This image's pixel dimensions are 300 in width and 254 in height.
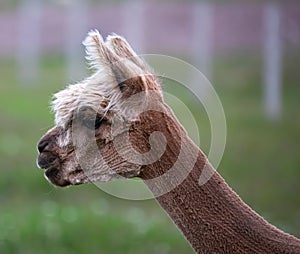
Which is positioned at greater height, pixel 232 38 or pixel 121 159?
pixel 121 159

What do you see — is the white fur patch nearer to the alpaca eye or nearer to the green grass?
the alpaca eye

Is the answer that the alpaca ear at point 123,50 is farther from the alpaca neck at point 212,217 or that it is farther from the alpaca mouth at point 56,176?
the alpaca mouth at point 56,176

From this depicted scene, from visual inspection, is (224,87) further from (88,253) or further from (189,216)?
(189,216)

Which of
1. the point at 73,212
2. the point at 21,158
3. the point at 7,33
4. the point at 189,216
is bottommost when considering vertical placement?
the point at 7,33

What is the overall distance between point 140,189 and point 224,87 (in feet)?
54.6

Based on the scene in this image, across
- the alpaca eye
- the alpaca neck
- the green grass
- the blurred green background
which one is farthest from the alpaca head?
the green grass

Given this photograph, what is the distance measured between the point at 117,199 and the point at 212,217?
6681 mm

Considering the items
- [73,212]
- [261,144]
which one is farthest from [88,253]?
[261,144]

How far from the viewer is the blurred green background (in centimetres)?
773

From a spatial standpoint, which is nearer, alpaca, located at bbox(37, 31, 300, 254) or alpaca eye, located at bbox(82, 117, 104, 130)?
alpaca, located at bbox(37, 31, 300, 254)

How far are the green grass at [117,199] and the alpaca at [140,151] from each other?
1.42 meters

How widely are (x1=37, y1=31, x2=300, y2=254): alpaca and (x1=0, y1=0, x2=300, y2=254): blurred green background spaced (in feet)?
2.06

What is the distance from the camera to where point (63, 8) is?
31.6 metres

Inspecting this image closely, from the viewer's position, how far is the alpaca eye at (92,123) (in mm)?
4059
